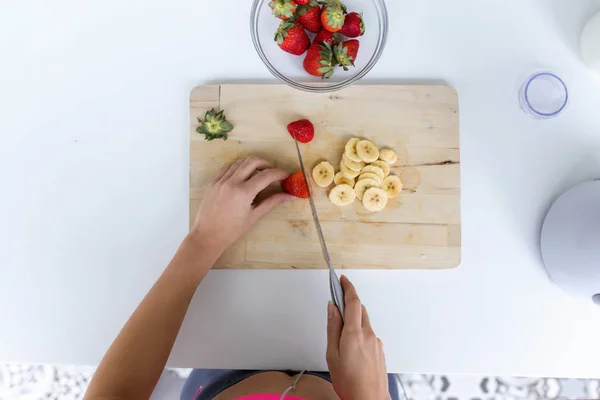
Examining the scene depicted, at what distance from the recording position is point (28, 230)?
95 cm

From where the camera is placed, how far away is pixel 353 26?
33.1 inches

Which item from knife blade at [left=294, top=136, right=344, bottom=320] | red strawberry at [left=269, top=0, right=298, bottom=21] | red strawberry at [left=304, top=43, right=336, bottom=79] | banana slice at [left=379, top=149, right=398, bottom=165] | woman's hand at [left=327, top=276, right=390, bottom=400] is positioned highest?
red strawberry at [left=269, top=0, right=298, bottom=21]

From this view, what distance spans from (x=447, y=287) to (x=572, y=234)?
25 centimetres

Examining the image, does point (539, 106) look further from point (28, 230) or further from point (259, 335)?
point (28, 230)

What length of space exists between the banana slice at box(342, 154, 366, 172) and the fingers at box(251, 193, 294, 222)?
0.43 feet

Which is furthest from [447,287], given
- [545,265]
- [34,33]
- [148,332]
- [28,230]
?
[34,33]

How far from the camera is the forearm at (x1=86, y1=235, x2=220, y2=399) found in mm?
809

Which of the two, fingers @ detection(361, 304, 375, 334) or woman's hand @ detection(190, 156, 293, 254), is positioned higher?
woman's hand @ detection(190, 156, 293, 254)

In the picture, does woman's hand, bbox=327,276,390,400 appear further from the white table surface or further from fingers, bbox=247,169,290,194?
fingers, bbox=247,169,290,194

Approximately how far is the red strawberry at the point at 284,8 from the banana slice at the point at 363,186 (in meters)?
0.35

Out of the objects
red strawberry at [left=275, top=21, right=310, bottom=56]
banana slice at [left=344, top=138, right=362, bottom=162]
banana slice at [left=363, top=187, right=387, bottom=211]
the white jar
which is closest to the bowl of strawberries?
red strawberry at [left=275, top=21, right=310, bottom=56]

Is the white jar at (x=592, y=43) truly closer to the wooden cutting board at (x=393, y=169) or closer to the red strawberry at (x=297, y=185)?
the wooden cutting board at (x=393, y=169)

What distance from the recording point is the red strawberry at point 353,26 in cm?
84

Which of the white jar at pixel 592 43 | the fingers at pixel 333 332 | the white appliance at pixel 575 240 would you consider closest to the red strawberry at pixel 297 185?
the fingers at pixel 333 332
